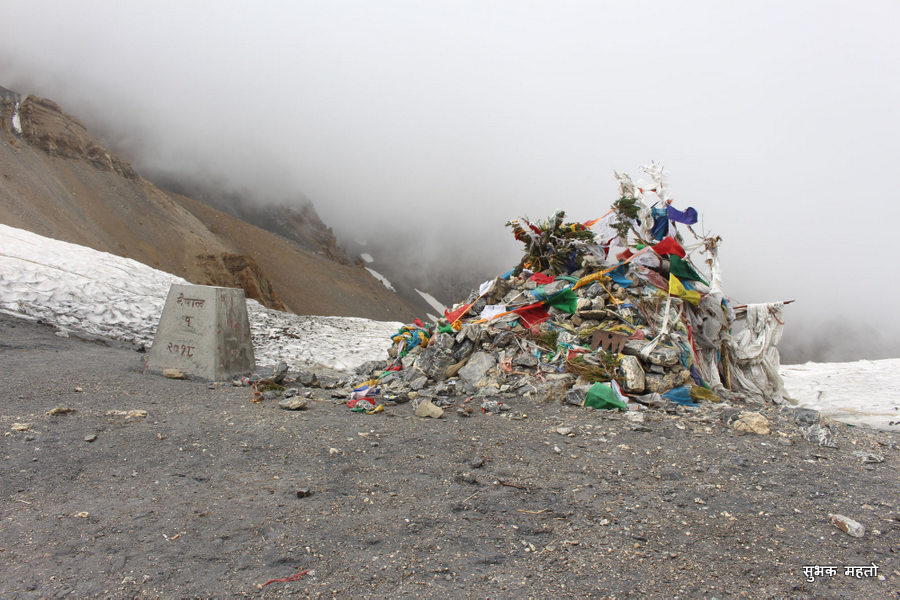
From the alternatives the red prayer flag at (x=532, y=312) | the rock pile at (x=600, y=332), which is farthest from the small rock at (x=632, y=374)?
the red prayer flag at (x=532, y=312)

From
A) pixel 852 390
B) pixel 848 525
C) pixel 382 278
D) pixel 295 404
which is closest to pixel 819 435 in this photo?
pixel 848 525

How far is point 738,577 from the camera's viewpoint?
291 centimetres

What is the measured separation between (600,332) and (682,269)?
236cm

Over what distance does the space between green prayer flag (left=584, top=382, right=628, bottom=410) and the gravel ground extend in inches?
8.0

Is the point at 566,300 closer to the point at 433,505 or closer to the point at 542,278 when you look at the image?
the point at 542,278

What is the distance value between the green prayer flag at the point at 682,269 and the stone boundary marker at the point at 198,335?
308 inches

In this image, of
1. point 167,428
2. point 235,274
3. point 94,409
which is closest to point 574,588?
point 167,428

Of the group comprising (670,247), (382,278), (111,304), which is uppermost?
(382,278)

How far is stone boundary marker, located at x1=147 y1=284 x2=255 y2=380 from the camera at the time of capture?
8625mm

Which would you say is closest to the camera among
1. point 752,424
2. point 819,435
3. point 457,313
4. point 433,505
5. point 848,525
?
point 848,525

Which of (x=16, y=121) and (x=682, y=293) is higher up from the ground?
(x=16, y=121)

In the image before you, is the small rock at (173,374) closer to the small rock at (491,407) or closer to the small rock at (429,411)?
the small rock at (429,411)

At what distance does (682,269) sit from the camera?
8.66 metres

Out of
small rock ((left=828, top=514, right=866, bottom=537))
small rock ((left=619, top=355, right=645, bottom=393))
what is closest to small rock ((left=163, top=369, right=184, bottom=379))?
small rock ((left=619, top=355, right=645, bottom=393))
